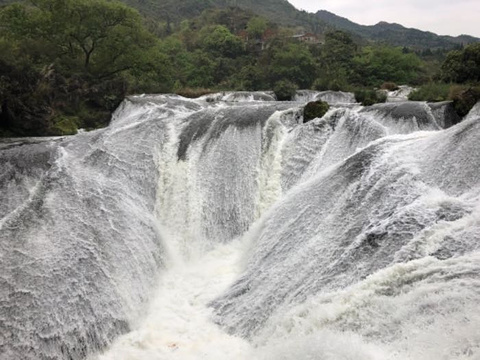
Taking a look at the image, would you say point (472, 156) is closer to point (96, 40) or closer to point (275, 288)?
point (275, 288)

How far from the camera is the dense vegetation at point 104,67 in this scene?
49.3ft

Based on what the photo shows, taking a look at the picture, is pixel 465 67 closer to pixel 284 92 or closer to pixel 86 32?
pixel 284 92

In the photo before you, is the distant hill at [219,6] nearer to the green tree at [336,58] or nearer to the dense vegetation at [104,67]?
the green tree at [336,58]

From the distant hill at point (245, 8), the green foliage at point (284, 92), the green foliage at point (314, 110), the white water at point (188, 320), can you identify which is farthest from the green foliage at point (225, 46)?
the white water at point (188, 320)

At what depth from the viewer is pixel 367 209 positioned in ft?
23.2

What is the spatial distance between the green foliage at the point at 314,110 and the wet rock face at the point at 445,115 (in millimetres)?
2965

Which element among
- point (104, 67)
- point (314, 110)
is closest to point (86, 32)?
point (104, 67)

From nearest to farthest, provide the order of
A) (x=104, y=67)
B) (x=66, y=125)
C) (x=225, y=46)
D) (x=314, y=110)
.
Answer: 1. (x=314, y=110)
2. (x=66, y=125)
3. (x=104, y=67)
4. (x=225, y=46)

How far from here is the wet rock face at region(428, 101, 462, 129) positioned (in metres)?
11.7

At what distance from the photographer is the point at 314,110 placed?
1241 cm

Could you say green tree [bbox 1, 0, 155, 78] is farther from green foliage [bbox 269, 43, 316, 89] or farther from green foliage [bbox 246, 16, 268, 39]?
green foliage [bbox 246, 16, 268, 39]

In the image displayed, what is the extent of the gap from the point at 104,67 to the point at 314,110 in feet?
57.4

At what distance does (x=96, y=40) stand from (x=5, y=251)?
20771mm

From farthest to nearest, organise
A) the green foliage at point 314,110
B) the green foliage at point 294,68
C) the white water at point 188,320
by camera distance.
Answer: the green foliage at point 294,68
the green foliage at point 314,110
the white water at point 188,320
